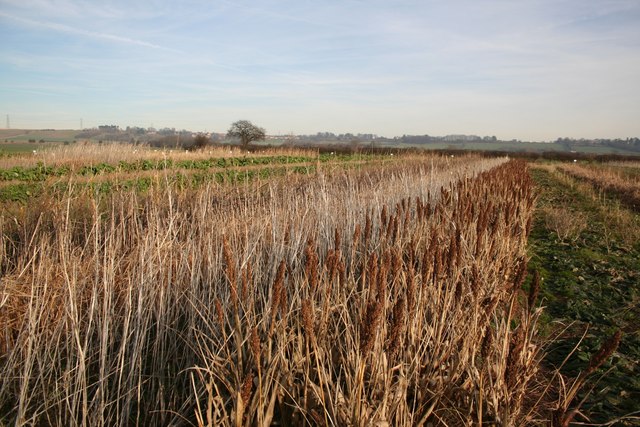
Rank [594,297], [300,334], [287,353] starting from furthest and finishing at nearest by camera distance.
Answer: [594,297] < [287,353] < [300,334]

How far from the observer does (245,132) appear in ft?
133

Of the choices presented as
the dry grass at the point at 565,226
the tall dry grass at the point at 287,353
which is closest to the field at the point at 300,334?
the tall dry grass at the point at 287,353

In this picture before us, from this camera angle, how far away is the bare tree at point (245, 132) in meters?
40.1

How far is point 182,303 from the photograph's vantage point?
3.09 meters

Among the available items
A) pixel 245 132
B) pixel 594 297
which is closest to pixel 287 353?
pixel 594 297

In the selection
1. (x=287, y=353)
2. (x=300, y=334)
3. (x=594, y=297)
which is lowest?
(x=594, y=297)

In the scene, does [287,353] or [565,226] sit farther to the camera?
[565,226]

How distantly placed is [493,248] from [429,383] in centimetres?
247

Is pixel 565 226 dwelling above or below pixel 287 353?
below

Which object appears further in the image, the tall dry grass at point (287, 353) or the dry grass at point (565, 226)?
the dry grass at point (565, 226)

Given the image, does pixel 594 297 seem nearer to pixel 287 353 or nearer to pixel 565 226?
pixel 565 226

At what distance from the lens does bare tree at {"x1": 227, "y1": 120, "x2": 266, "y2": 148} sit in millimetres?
40062

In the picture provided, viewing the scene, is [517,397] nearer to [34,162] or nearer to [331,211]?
[331,211]

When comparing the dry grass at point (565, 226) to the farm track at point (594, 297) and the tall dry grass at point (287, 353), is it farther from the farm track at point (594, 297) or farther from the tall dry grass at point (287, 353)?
the tall dry grass at point (287, 353)
